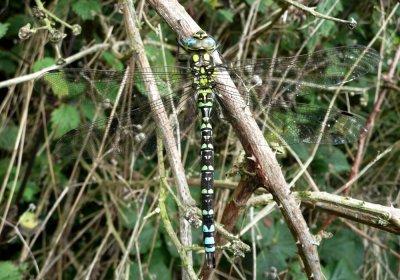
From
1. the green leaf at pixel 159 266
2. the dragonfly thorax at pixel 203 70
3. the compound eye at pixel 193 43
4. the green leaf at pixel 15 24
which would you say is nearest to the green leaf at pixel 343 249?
the green leaf at pixel 159 266

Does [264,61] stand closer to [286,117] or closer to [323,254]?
[286,117]

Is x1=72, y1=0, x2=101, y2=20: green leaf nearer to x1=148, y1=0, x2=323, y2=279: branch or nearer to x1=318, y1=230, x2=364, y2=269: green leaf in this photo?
x1=148, y1=0, x2=323, y2=279: branch

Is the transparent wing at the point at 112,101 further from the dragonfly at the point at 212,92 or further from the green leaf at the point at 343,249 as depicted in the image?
the green leaf at the point at 343,249

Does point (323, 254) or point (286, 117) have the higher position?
point (286, 117)

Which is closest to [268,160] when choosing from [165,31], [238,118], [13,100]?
[238,118]

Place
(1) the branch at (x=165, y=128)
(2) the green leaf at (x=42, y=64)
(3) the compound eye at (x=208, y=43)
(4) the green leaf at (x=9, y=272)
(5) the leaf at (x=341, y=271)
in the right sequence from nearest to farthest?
(1) the branch at (x=165, y=128)
(3) the compound eye at (x=208, y=43)
(4) the green leaf at (x=9, y=272)
(2) the green leaf at (x=42, y=64)
(5) the leaf at (x=341, y=271)

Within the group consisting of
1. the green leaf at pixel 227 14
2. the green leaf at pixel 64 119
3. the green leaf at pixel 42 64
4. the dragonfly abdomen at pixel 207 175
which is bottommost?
the green leaf at pixel 64 119

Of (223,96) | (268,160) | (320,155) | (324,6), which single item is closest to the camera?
(268,160)
